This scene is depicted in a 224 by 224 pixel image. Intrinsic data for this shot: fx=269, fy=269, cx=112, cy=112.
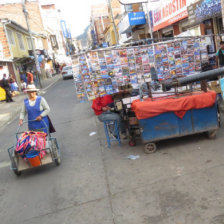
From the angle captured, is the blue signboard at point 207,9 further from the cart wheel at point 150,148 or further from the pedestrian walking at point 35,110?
the pedestrian walking at point 35,110

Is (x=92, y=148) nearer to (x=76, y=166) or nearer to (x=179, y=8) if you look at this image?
(x=76, y=166)

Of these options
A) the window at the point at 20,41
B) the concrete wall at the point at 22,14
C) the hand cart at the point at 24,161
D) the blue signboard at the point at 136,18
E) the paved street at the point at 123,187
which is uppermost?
the concrete wall at the point at 22,14

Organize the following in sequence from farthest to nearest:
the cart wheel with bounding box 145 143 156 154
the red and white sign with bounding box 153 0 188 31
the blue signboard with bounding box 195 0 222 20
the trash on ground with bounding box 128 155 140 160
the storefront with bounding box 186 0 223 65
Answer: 1. the red and white sign with bounding box 153 0 188 31
2. the storefront with bounding box 186 0 223 65
3. the blue signboard with bounding box 195 0 222 20
4. the cart wheel with bounding box 145 143 156 154
5. the trash on ground with bounding box 128 155 140 160

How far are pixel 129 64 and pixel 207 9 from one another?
5.34m

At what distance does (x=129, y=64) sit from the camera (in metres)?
6.52

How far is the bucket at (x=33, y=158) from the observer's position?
17.3 feet

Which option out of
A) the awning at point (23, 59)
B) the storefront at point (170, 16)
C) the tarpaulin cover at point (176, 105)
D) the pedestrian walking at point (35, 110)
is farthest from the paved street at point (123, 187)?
the awning at point (23, 59)

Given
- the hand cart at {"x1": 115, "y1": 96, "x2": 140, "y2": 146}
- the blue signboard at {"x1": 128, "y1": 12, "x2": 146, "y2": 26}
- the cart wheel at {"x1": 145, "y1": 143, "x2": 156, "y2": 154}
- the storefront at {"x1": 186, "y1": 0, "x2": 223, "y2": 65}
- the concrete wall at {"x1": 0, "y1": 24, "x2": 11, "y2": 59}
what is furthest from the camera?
the concrete wall at {"x1": 0, "y1": 24, "x2": 11, "y2": 59}

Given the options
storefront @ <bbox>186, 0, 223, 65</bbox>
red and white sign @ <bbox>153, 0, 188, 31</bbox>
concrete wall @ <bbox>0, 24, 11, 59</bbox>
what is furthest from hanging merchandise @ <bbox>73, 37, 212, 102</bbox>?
concrete wall @ <bbox>0, 24, 11, 59</bbox>

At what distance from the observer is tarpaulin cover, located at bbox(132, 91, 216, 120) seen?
5465 mm

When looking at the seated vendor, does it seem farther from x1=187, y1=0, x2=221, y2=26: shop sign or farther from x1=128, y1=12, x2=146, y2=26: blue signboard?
x1=128, y1=12, x2=146, y2=26: blue signboard

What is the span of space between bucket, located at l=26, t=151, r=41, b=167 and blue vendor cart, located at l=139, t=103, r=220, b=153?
2.18 meters

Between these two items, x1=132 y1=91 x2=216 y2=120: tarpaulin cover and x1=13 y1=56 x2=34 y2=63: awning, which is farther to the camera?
x1=13 y1=56 x2=34 y2=63: awning

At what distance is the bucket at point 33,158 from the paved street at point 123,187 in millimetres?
324
